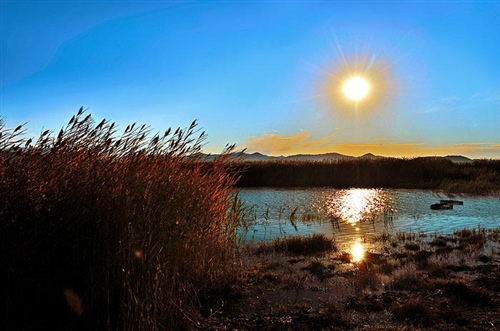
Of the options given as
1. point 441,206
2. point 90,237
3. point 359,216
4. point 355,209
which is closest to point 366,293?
point 90,237

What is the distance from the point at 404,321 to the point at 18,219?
530 cm

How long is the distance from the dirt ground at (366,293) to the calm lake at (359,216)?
330 cm

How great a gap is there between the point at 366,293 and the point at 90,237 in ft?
14.9

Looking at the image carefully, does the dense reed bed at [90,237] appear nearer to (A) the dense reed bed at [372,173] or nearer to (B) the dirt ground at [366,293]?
(B) the dirt ground at [366,293]

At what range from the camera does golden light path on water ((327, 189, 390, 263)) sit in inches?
506

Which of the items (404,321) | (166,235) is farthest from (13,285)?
(404,321)

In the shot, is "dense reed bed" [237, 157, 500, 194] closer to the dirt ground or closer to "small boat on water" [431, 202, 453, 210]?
"small boat on water" [431, 202, 453, 210]

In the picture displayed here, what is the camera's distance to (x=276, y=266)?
9.54 meters

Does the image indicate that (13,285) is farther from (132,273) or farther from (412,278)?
(412,278)

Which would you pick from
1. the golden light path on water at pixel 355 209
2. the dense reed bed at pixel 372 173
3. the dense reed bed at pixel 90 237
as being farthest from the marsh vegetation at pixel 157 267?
the dense reed bed at pixel 372 173

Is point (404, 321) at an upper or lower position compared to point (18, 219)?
lower

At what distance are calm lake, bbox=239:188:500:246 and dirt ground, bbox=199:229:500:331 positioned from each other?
3.30 m

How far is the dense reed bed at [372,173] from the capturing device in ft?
114

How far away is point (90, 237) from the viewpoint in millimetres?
5543
